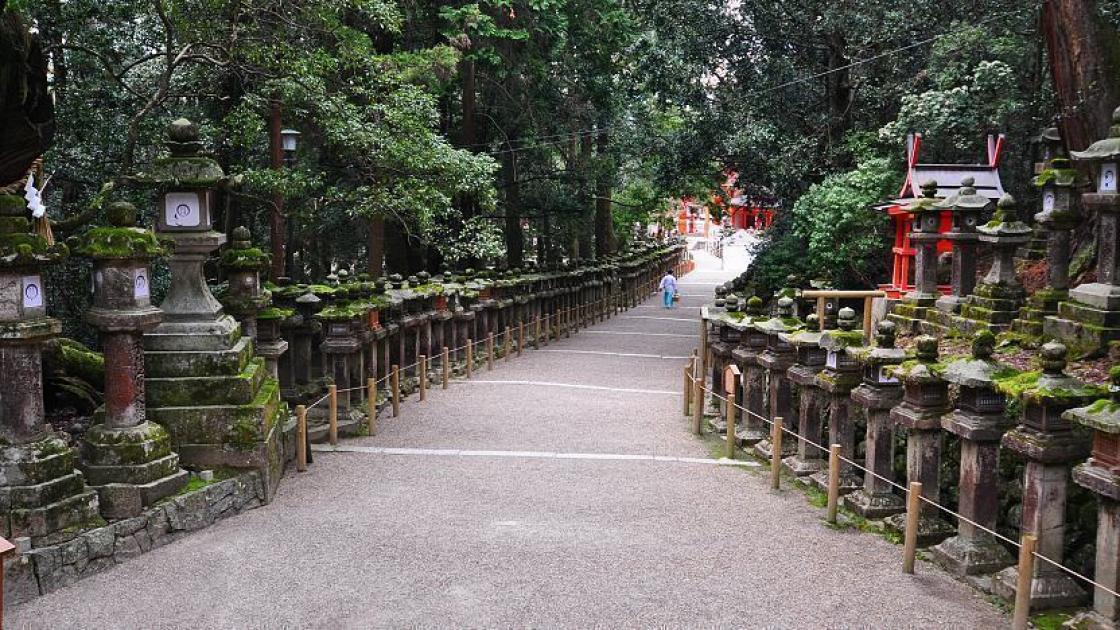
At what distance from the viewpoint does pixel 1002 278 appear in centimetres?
1273

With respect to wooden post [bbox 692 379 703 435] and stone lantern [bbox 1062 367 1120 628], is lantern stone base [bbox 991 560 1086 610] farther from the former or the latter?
wooden post [bbox 692 379 703 435]

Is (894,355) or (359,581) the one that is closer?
(359,581)

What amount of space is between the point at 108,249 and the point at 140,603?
2.83 metres

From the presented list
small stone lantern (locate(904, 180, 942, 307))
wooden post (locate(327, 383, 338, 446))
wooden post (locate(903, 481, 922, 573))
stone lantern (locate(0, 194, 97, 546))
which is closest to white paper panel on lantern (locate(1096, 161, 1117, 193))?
small stone lantern (locate(904, 180, 942, 307))

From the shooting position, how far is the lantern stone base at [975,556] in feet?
22.7

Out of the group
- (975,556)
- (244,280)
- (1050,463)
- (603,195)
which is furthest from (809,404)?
(603,195)

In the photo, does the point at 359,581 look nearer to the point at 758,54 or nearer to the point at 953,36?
the point at 953,36

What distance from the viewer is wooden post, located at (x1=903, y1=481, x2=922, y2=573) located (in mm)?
7043

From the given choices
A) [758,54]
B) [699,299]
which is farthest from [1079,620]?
[699,299]

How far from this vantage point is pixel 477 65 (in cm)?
2389

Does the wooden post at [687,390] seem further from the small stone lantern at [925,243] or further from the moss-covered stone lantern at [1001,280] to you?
the moss-covered stone lantern at [1001,280]

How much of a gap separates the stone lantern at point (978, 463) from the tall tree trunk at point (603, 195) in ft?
63.1

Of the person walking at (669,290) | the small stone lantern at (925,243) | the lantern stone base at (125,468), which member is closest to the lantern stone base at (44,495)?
the lantern stone base at (125,468)

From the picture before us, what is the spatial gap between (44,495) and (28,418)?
1.93 ft
